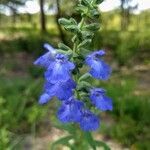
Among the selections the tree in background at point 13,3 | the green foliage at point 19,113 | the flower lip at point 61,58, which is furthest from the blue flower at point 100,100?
the tree in background at point 13,3

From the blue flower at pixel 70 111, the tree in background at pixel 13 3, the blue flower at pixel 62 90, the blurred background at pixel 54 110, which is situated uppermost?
the blue flower at pixel 62 90

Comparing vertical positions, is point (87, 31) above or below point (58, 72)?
above

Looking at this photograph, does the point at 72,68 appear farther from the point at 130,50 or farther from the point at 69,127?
the point at 130,50

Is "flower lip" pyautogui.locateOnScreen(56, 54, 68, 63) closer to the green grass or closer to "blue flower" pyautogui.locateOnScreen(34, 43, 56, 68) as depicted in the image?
"blue flower" pyautogui.locateOnScreen(34, 43, 56, 68)

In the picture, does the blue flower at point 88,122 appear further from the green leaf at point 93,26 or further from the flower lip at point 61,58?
the green leaf at point 93,26

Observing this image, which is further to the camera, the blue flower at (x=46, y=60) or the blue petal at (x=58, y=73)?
the blue flower at (x=46, y=60)

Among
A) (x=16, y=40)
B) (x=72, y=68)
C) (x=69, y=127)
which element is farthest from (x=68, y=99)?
(x=16, y=40)

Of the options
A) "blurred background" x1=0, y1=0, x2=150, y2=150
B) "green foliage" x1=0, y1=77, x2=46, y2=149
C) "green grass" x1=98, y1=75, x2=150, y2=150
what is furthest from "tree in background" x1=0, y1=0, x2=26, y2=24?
"green grass" x1=98, y1=75, x2=150, y2=150
